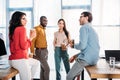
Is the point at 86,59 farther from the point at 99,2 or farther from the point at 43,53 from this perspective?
the point at 99,2

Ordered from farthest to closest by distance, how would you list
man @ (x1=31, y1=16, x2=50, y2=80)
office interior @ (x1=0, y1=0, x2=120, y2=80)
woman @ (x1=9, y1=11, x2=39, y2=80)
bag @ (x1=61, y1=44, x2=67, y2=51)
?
office interior @ (x1=0, y1=0, x2=120, y2=80), bag @ (x1=61, y1=44, x2=67, y2=51), man @ (x1=31, y1=16, x2=50, y2=80), woman @ (x1=9, y1=11, x2=39, y2=80)

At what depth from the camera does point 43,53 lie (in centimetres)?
425

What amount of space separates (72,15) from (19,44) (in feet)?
10.5

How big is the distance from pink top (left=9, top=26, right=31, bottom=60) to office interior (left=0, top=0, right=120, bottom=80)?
294 cm

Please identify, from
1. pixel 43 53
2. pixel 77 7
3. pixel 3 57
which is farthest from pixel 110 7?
pixel 3 57

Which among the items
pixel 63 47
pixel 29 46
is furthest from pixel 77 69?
pixel 63 47

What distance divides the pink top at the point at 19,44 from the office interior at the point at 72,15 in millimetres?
2941

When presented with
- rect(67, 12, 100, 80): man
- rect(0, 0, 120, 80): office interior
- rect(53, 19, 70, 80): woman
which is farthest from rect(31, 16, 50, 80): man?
rect(67, 12, 100, 80): man

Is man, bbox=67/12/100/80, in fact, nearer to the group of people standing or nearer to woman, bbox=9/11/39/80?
the group of people standing

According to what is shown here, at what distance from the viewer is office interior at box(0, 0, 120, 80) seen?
541cm

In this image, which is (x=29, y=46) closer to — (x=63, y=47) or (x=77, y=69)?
(x=77, y=69)

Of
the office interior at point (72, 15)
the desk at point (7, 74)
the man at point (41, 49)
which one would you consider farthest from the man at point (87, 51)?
the office interior at point (72, 15)

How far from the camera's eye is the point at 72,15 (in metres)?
5.58

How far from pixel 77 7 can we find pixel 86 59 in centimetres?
305
